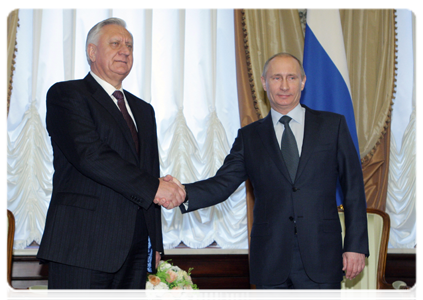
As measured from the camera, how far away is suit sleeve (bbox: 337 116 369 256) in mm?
2045

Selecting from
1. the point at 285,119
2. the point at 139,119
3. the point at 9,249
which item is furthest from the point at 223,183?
the point at 9,249

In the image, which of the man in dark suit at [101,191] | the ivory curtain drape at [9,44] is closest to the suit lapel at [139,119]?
the man in dark suit at [101,191]

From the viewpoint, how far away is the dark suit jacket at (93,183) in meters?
1.78

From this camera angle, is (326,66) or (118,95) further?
(326,66)

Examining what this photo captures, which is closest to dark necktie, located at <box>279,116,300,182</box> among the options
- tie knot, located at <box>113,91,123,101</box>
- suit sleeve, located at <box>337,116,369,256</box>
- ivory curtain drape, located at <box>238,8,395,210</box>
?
suit sleeve, located at <box>337,116,369,256</box>

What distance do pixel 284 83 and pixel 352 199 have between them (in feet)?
2.30

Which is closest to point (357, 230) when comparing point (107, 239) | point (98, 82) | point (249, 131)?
point (249, 131)

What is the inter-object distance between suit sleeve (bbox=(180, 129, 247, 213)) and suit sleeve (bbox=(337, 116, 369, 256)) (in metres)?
0.57

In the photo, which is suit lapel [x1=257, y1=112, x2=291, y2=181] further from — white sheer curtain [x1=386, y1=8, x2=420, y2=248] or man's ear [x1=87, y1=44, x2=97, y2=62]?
white sheer curtain [x1=386, y1=8, x2=420, y2=248]

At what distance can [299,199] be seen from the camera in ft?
6.72

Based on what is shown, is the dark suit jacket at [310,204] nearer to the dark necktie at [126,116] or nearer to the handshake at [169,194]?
the handshake at [169,194]

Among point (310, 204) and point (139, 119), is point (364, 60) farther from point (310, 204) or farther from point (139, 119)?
point (139, 119)

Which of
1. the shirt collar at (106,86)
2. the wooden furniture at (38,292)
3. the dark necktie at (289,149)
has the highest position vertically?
the shirt collar at (106,86)

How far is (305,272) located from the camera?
6.48 feet
